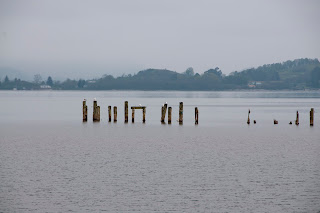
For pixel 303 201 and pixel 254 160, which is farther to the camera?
pixel 254 160

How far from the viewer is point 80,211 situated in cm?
1862

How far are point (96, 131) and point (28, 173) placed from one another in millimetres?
26481

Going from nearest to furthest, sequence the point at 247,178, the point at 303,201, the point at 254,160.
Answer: the point at 303,201 → the point at 247,178 → the point at 254,160

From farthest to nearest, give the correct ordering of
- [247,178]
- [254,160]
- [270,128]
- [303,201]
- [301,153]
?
1. [270,128]
2. [301,153]
3. [254,160]
4. [247,178]
5. [303,201]

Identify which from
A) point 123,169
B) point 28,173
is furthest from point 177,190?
point 28,173

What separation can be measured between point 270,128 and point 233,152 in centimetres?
2347

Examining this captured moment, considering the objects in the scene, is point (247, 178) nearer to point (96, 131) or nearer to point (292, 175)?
point (292, 175)

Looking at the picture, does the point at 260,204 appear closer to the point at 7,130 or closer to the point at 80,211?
the point at 80,211

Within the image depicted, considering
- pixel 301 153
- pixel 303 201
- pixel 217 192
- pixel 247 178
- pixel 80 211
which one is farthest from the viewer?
pixel 301 153

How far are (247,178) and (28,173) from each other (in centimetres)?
1008

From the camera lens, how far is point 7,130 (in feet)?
180

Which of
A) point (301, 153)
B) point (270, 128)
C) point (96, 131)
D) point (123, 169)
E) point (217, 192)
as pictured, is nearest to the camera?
point (217, 192)

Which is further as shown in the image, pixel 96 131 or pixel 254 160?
pixel 96 131

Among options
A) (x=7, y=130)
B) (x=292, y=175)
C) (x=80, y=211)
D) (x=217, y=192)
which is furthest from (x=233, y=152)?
(x=7, y=130)
